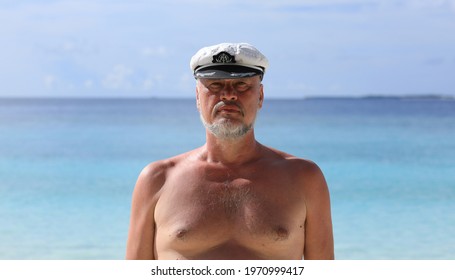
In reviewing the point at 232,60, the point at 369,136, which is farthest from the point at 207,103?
the point at 369,136

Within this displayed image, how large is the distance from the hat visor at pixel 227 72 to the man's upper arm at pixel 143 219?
472mm

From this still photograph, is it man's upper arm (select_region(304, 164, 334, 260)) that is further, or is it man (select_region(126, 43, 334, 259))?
man's upper arm (select_region(304, 164, 334, 260))

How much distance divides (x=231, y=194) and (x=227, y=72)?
0.48 m

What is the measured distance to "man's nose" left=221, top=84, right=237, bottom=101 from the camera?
2988mm

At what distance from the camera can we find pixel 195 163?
325 cm

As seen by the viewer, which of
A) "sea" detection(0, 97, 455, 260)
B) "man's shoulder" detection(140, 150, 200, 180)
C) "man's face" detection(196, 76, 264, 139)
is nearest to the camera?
"man's face" detection(196, 76, 264, 139)

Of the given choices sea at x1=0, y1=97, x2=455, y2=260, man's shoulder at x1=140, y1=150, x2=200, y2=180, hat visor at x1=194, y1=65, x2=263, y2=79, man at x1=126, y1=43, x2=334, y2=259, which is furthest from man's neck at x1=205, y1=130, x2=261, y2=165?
sea at x1=0, y1=97, x2=455, y2=260

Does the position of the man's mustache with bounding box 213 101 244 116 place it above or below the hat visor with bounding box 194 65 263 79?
below

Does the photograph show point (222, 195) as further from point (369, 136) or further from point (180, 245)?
point (369, 136)

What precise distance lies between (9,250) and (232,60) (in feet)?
25.9

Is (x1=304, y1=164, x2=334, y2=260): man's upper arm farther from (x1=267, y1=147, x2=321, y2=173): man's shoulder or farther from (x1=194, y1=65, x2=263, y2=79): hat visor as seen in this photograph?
(x1=194, y1=65, x2=263, y2=79): hat visor

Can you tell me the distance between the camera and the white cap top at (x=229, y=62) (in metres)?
3.02

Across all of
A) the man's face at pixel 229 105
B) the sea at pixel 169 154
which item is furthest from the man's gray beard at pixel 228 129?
the sea at pixel 169 154

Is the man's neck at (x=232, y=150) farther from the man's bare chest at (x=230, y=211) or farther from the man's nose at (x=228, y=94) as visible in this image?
the man's nose at (x=228, y=94)
